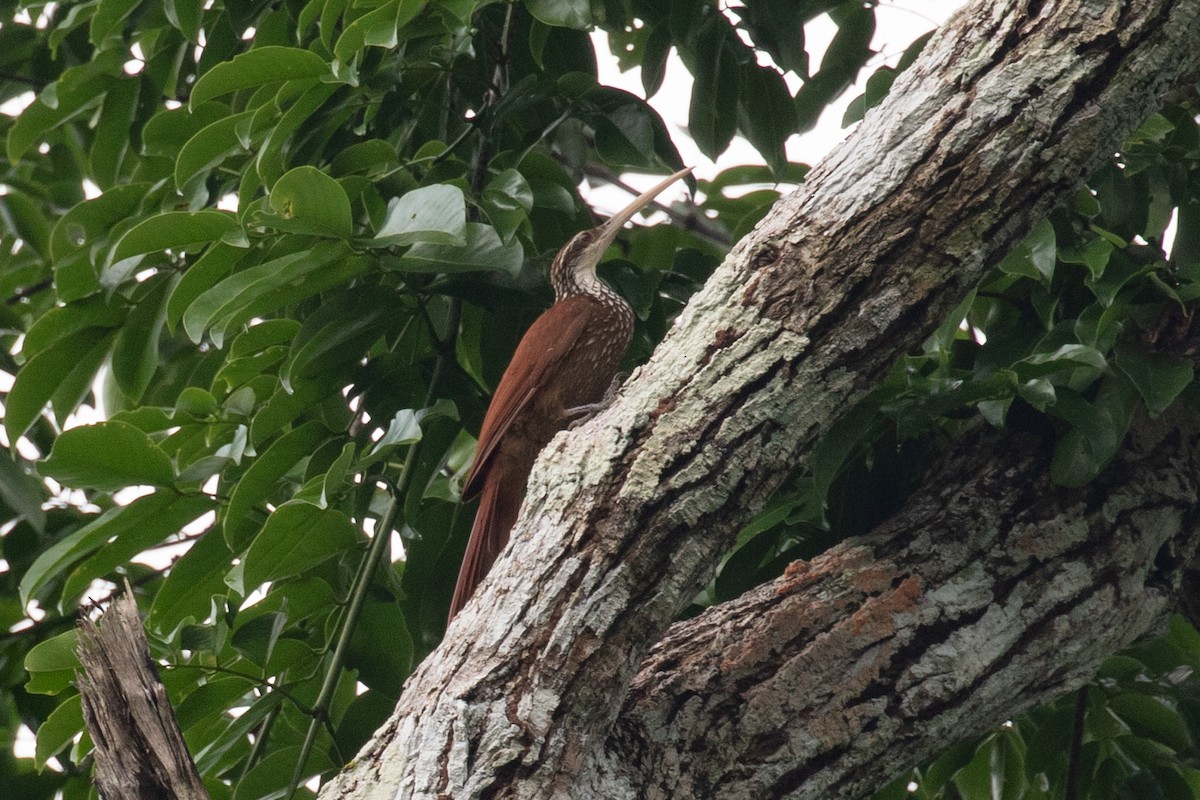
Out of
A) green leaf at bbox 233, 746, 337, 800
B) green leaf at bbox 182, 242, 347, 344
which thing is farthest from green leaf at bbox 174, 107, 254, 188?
green leaf at bbox 233, 746, 337, 800

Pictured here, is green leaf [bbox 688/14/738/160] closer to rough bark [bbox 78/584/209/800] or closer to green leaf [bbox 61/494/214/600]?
green leaf [bbox 61/494/214/600]

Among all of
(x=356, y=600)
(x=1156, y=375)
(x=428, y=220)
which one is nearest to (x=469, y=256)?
(x=428, y=220)

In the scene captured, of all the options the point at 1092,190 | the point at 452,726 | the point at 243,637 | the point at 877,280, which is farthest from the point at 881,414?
the point at 243,637

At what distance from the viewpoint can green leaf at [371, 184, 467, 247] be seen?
6.30 feet

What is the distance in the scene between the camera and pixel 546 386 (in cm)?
274

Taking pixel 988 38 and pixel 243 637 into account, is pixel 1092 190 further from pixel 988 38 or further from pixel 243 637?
pixel 243 637

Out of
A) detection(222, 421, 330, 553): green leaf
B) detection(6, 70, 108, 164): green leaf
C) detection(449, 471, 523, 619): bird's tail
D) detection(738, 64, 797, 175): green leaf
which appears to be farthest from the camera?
detection(6, 70, 108, 164): green leaf

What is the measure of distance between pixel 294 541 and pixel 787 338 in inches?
36.5

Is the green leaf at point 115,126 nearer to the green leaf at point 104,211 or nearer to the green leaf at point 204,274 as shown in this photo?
the green leaf at point 104,211

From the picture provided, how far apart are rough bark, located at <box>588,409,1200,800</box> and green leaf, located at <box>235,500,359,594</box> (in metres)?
0.61

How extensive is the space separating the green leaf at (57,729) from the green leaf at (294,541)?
14.9 inches

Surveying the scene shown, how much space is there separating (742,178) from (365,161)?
4.34 ft

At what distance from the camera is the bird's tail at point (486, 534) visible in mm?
2348

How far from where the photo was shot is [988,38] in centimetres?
189
